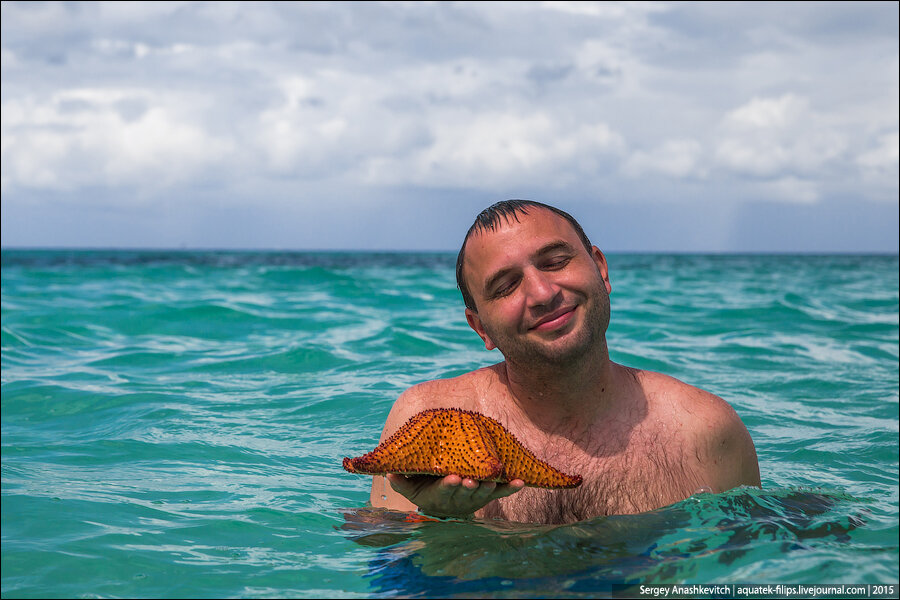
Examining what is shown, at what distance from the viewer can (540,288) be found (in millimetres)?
3900

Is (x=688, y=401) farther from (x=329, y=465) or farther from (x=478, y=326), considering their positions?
(x=329, y=465)

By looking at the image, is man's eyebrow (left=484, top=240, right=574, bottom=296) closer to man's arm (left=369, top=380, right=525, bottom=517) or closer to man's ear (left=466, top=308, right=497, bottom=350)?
man's ear (left=466, top=308, right=497, bottom=350)

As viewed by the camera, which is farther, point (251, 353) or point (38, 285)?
point (38, 285)

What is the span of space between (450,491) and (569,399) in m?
1.08

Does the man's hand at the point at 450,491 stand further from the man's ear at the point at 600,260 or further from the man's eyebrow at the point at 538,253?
the man's ear at the point at 600,260

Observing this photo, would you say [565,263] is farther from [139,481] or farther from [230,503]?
[139,481]

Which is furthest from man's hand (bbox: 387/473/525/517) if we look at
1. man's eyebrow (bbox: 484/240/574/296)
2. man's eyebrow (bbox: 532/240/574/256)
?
man's eyebrow (bbox: 532/240/574/256)

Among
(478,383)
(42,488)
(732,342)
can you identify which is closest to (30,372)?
(42,488)

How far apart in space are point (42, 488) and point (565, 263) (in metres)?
3.70

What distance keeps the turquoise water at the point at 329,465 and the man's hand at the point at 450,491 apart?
259mm

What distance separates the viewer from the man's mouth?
12.7ft

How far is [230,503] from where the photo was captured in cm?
509

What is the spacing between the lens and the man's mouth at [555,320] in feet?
12.7

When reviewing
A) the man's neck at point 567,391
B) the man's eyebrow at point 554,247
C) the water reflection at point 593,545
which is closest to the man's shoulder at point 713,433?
the water reflection at point 593,545
